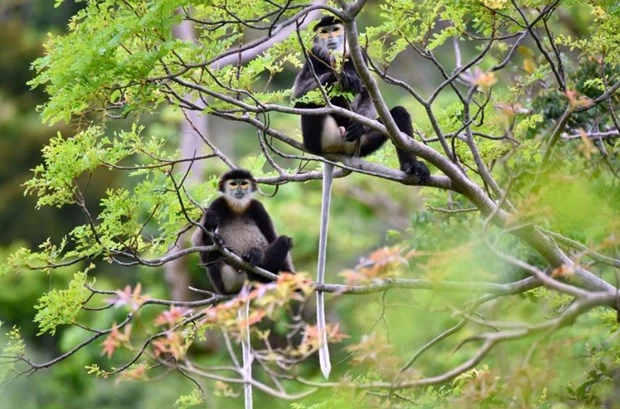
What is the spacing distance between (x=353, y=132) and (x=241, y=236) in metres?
1.19

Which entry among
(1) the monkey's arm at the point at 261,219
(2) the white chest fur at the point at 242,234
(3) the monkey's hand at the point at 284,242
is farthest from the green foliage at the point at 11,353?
(1) the monkey's arm at the point at 261,219

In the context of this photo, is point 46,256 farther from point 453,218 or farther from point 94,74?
point 453,218

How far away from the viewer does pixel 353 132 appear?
6070mm

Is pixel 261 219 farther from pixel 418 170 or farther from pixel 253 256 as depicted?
pixel 418 170

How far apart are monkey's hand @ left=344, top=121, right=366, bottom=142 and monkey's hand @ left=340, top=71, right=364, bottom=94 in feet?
0.72

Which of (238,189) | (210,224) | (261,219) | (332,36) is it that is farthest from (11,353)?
(332,36)

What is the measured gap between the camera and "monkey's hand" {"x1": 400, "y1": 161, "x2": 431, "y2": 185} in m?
5.47

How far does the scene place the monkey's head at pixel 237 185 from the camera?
652cm

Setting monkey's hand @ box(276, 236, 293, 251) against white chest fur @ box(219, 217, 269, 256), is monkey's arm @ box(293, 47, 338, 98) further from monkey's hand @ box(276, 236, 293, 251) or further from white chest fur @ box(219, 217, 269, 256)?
white chest fur @ box(219, 217, 269, 256)

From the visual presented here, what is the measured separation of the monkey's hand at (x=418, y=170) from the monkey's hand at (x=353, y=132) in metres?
0.50

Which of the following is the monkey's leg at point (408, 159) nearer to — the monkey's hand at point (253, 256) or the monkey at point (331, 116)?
the monkey at point (331, 116)

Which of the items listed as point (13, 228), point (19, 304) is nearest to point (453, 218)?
point (19, 304)

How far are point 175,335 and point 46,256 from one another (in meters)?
2.03

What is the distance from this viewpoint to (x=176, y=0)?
14.4 feet
